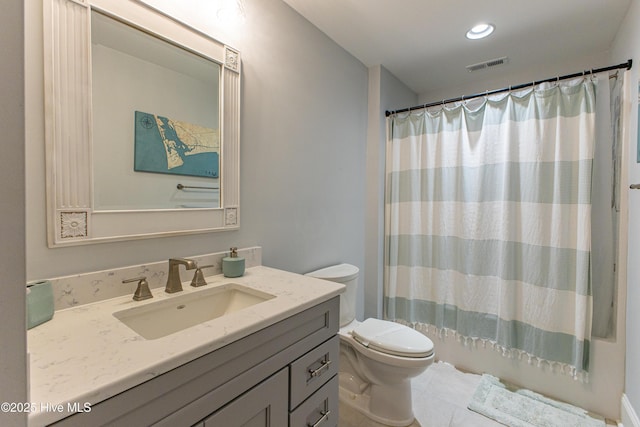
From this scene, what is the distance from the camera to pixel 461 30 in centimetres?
183

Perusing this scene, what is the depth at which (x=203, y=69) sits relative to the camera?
1.26 m

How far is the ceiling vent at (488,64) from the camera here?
2.18 meters

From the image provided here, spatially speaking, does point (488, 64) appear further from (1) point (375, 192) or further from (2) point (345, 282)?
(2) point (345, 282)

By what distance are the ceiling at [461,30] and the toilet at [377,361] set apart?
152 cm

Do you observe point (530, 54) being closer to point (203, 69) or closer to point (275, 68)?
point (275, 68)

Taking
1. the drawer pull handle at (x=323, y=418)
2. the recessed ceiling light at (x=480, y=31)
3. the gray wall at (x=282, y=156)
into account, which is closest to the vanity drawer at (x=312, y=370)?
the drawer pull handle at (x=323, y=418)

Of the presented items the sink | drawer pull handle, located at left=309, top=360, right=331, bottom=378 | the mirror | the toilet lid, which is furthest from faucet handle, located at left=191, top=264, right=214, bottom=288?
the toilet lid

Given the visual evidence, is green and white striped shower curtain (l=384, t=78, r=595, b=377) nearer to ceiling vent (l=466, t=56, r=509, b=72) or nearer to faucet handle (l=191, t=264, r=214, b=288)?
ceiling vent (l=466, t=56, r=509, b=72)

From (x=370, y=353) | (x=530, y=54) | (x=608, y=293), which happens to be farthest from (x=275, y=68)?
(x=608, y=293)

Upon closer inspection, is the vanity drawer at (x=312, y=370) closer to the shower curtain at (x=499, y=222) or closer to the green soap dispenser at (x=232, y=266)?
the green soap dispenser at (x=232, y=266)

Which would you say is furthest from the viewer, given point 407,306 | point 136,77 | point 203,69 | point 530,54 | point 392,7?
point 407,306

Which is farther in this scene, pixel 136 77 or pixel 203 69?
pixel 203 69

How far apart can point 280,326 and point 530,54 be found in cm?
249

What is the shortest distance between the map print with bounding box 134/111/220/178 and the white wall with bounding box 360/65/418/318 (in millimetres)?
1369
